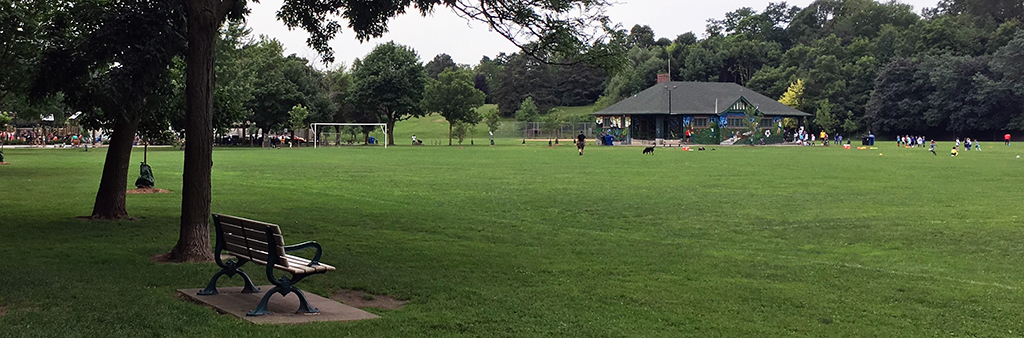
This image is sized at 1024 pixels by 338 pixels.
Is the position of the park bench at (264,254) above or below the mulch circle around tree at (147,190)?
above

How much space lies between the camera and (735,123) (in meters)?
86.5

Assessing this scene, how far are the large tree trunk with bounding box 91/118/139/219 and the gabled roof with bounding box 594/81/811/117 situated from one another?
74.9 m

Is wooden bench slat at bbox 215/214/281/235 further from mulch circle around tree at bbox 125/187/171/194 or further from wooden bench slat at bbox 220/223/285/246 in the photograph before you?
mulch circle around tree at bbox 125/187/171/194

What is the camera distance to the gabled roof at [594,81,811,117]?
287 feet

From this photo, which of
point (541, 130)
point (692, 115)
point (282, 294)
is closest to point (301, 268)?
point (282, 294)

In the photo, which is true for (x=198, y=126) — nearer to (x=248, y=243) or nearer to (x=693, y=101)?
(x=248, y=243)

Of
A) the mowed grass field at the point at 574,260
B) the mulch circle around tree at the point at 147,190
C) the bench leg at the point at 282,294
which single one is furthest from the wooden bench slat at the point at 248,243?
the mulch circle around tree at the point at 147,190

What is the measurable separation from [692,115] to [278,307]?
3227 inches

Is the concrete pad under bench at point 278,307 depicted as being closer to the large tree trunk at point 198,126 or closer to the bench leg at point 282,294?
the bench leg at point 282,294

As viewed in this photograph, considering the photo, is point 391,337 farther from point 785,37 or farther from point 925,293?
point 785,37

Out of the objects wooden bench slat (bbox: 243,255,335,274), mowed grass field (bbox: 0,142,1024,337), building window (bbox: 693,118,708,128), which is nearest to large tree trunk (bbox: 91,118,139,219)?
mowed grass field (bbox: 0,142,1024,337)

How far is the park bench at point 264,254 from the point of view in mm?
Result: 7277

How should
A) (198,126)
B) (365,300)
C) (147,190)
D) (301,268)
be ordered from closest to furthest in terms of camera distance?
(301,268) → (365,300) → (198,126) → (147,190)

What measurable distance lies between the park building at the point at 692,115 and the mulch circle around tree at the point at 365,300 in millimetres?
74786
